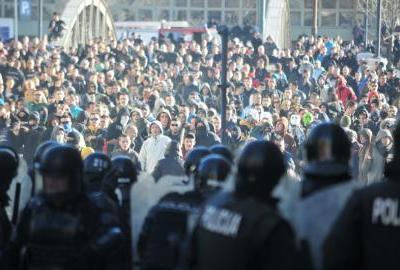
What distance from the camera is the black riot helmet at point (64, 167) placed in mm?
6285

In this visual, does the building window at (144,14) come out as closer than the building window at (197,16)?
No

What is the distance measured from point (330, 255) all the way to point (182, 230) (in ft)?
5.40

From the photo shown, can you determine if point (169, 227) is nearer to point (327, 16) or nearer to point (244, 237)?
point (244, 237)

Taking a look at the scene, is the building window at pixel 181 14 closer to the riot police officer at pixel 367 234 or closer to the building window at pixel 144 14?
the building window at pixel 144 14

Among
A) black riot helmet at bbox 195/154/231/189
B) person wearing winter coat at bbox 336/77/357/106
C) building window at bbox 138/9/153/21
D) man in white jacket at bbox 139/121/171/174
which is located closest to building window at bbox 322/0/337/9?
building window at bbox 138/9/153/21

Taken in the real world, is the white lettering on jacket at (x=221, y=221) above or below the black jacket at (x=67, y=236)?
above

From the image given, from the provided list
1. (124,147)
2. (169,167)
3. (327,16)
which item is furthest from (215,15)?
(169,167)

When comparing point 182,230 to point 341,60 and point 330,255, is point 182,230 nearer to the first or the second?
point 330,255

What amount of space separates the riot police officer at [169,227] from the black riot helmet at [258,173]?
138cm

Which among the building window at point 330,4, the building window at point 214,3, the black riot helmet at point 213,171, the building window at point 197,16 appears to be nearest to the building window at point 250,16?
the building window at point 214,3

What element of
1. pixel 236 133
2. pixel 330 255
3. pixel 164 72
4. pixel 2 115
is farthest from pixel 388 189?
pixel 164 72

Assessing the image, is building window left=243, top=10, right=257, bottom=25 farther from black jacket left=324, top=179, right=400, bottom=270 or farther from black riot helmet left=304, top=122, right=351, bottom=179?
black jacket left=324, top=179, right=400, bottom=270

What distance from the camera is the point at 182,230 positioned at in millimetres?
6680

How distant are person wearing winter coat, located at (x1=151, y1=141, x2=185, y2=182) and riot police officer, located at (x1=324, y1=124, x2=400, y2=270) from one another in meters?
5.61
